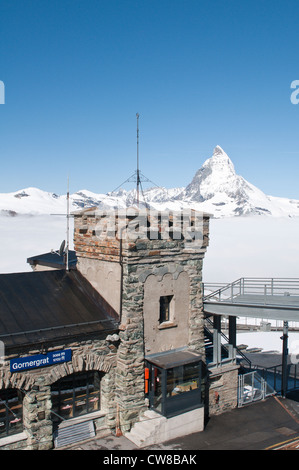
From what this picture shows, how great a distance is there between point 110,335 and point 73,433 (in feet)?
11.6

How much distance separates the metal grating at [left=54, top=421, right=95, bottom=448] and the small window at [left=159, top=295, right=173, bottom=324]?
4.61 metres

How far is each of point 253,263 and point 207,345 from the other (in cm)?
8608

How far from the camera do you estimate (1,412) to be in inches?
504

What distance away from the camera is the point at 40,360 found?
42.6 ft

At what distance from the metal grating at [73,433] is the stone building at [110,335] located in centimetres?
7

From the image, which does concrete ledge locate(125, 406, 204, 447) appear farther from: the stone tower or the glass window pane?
the glass window pane

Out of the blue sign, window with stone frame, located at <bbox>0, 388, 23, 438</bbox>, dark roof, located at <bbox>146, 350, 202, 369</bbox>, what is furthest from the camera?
dark roof, located at <bbox>146, 350, 202, 369</bbox>

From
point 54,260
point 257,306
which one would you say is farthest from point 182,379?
point 54,260

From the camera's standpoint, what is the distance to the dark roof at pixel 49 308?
43.7ft

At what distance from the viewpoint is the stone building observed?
1309cm

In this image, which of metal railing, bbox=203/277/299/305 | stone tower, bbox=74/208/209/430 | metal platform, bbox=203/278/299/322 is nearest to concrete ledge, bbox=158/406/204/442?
stone tower, bbox=74/208/209/430

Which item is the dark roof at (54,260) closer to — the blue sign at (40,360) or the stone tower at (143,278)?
the stone tower at (143,278)

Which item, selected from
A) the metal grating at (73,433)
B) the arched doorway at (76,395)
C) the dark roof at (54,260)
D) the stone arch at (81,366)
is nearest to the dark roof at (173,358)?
the stone arch at (81,366)
